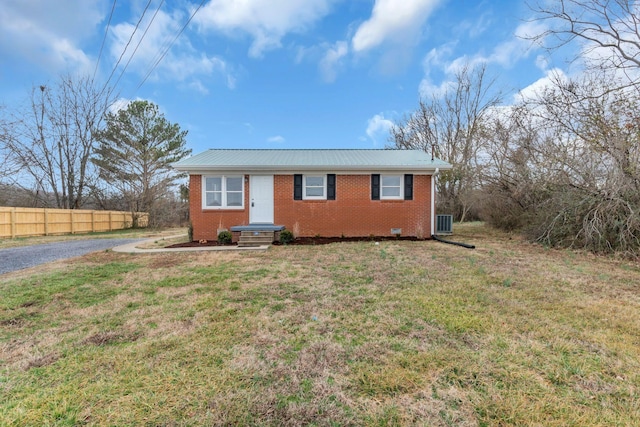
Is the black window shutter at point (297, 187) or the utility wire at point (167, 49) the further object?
the black window shutter at point (297, 187)

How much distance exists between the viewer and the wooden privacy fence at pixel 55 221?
13.6 meters

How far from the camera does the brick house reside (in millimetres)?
10383

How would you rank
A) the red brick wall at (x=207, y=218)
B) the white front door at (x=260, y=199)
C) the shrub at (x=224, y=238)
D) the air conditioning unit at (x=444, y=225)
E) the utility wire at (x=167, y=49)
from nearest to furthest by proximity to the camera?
the utility wire at (x=167, y=49), the shrub at (x=224, y=238), the red brick wall at (x=207, y=218), the white front door at (x=260, y=199), the air conditioning unit at (x=444, y=225)

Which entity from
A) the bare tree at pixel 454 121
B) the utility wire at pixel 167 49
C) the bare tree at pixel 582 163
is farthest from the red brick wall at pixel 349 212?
the bare tree at pixel 454 121

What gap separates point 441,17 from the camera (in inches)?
442

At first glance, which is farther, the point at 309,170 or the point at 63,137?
the point at 63,137

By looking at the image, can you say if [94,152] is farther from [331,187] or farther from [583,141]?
[583,141]

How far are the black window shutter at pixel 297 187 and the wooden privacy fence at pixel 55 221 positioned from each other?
14.5m

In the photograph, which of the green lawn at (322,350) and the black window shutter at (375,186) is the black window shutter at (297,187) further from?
the green lawn at (322,350)

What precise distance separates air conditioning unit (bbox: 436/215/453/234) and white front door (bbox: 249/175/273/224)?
7.08 meters

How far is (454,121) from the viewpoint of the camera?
2375cm

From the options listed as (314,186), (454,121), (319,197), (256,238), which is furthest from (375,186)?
(454,121)

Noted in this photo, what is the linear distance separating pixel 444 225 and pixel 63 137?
87.9ft

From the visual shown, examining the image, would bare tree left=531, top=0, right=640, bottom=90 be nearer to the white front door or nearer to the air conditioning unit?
the air conditioning unit
